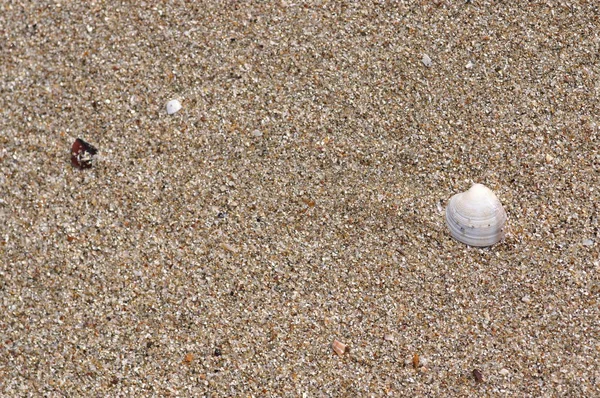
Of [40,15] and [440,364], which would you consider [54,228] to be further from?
[440,364]

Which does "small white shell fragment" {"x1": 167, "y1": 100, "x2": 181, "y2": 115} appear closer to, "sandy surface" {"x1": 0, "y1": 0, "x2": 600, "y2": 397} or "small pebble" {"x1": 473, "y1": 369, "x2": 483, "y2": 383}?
"sandy surface" {"x1": 0, "y1": 0, "x2": 600, "y2": 397}

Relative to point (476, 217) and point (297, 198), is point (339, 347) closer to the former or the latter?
point (297, 198)

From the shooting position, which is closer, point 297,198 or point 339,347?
point 339,347

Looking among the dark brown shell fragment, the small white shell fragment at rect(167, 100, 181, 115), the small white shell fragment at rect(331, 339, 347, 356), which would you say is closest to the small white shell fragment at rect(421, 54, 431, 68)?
the small white shell fragment at rect(167, 100, 181, 115)

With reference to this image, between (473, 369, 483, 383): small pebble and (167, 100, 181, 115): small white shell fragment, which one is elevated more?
(167, 100, 181, 115): small white shell fragment

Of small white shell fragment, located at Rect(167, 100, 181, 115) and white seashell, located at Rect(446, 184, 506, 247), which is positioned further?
small white shell fragment, located at Rect(167, 100, 181, 115)

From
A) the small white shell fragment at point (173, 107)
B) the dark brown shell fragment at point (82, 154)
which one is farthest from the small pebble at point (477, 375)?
Result: the dark brown shell fragment at point (82, 154)

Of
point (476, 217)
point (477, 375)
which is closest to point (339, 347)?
point (477, 375)
